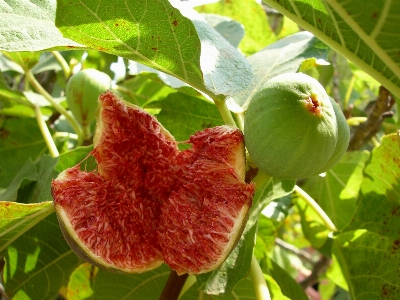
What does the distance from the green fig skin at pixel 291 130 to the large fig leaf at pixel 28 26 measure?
565 mm

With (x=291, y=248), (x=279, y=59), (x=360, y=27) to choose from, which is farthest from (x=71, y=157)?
(x=291, y=248)

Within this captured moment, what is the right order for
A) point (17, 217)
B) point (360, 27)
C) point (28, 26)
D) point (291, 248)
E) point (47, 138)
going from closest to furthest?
1. point (360, 27)
2. point (28, 26)
3. point (17, 217)
4. point (47, 138)
5. point (291, 248)

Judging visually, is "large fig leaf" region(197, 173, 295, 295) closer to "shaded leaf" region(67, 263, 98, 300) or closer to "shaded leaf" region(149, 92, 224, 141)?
"shaded leaf" region(149, 92, 224, 141)

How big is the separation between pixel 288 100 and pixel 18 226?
91cm

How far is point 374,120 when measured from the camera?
2.45 metres

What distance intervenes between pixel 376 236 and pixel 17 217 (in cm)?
122

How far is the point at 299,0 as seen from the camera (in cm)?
115

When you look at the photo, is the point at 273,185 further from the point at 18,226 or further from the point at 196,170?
the point at 18,226

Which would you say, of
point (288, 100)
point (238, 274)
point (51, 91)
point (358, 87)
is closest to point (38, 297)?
point (238, 274)

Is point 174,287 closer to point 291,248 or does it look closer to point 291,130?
point 291,130

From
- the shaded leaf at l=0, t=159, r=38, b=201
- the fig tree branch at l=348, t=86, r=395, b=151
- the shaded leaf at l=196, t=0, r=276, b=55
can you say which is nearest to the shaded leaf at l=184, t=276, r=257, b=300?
the shaded leaf at l=0, t=159, r=38, b=201

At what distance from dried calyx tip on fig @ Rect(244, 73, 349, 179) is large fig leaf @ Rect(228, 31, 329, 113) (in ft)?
1.65

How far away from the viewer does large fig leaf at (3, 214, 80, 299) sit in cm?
161

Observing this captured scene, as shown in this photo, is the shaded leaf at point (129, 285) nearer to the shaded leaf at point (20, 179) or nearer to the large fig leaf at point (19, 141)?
the shaded leaf at point (20, 179)
